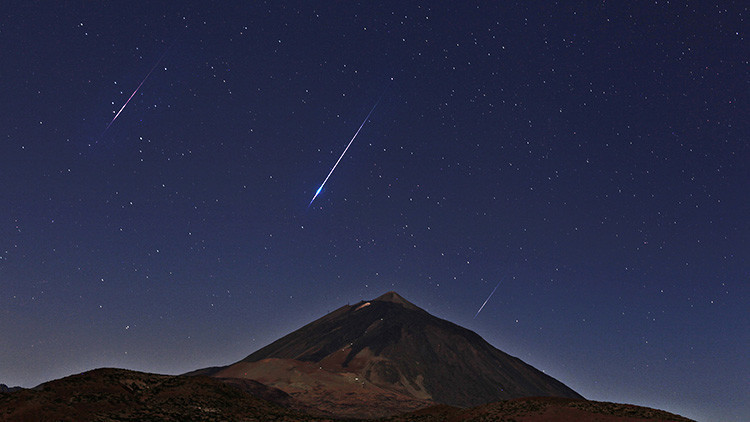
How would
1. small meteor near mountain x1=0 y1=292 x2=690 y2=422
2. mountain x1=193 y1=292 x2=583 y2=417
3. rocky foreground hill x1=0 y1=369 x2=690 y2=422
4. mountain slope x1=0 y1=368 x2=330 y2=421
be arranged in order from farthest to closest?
mountain x1=193 y1=292 x2=583 y2=417
small meteor near mountain x1=0 y1=292 x2=690 y2=422
rocky foreground hill x1=0 y1=369 x2=690 y2=422
mountain slope x1=0 y1=368 x2=330 y2=421

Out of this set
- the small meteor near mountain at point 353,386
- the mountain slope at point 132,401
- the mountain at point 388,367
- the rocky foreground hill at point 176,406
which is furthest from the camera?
the mountain at point 388,367

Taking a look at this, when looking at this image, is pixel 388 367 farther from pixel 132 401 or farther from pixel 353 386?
pixel 132 401

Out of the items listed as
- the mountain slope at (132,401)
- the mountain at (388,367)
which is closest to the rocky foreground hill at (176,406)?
the mountain slope at (132,401)

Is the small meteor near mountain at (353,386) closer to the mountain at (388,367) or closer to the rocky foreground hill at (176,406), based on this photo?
the rocky foreground hill at (176,406)

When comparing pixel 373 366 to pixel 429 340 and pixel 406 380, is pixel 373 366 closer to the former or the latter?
pixel 406 380

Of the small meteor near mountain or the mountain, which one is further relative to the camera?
the mountain

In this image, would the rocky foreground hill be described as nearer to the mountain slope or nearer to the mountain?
the mountain slope

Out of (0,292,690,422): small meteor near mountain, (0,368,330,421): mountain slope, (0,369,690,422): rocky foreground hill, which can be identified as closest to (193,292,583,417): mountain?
(0,292,690,422): small meteor near mountain

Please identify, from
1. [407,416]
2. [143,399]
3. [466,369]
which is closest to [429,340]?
[466,369]

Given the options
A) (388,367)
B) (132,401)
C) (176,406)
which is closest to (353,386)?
(388,367)
